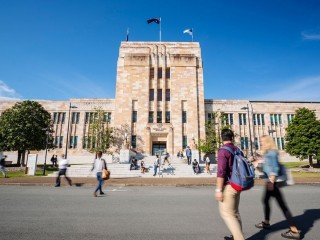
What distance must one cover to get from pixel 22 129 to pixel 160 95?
20.8 meters

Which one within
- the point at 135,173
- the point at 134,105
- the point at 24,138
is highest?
the point at 134,105

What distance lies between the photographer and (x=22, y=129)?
30422 mm

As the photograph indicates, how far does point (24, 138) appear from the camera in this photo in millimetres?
29953

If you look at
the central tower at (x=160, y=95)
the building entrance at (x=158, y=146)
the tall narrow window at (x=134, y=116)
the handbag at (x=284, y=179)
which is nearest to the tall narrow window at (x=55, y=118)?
the central tower at (x=160, y=95)

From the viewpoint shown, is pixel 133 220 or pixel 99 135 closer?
pixel 133 220

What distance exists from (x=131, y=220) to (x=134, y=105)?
3375 cm

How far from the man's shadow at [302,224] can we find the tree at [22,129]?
103ft

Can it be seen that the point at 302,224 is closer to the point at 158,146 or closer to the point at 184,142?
the point at 184,142

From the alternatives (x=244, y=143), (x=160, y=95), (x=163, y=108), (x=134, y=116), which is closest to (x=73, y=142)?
(x=134, y=116)

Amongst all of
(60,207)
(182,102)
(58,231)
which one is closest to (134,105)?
(182,102)

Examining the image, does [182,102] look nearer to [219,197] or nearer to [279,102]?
[279,102]

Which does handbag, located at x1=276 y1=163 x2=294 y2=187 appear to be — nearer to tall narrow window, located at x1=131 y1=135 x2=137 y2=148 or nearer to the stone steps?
the stone steps

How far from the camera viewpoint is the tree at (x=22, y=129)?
2995 cm

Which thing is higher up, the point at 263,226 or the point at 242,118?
the point at 242,118
